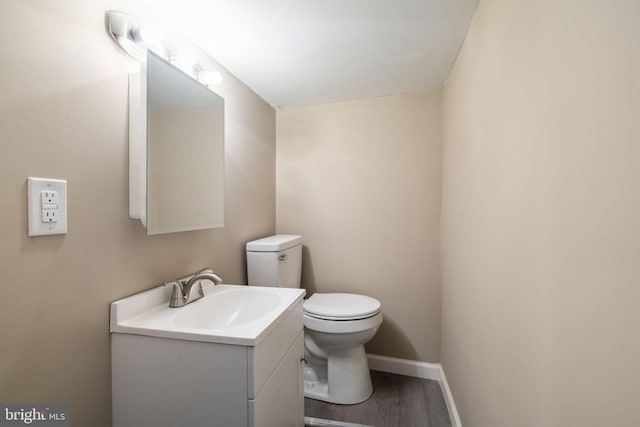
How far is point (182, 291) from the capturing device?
3.81 feet

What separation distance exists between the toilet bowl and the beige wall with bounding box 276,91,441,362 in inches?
12.6

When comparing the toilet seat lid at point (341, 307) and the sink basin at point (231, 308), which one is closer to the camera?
the sink basin at point (231, 308)

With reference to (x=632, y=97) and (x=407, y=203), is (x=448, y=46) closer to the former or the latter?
(x=407, y=203)

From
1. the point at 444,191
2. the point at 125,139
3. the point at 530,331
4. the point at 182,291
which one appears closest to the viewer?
the point at 530,331

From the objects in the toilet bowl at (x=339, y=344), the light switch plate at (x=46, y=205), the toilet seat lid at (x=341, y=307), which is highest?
the light switch plate at (x=46, y=205)

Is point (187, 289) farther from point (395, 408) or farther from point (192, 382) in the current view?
point (395, 408)

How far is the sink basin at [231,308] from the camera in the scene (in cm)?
117

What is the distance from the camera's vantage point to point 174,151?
116 cm

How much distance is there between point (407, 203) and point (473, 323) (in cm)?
99

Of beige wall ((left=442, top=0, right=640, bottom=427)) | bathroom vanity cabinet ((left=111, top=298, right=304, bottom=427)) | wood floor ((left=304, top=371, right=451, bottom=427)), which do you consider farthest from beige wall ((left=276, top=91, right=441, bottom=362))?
bathroom vanity cabinet ((left=111, top=298, right=304, bottom=427))

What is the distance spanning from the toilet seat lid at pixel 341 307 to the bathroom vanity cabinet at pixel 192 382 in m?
0.71

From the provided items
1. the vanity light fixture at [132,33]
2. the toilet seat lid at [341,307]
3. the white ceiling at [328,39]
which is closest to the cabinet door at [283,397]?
the toilet seat lid at [341,307]

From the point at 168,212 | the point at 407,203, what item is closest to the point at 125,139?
the point at 168,212

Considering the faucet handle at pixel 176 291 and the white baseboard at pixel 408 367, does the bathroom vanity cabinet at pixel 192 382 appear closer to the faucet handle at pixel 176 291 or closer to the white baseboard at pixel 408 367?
the faucet handle at pixel 176 291
